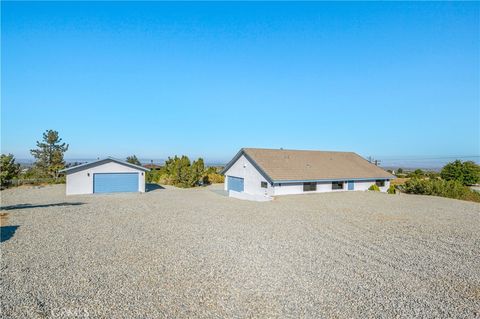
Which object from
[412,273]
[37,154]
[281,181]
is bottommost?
[412,273]

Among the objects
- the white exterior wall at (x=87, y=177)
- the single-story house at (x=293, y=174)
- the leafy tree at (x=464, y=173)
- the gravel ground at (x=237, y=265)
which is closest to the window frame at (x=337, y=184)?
the single-story house at (x=293, y=174)

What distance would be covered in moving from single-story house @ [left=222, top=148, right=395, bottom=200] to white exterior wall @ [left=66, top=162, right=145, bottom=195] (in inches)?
349

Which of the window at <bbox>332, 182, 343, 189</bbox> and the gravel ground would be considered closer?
the gravel ground

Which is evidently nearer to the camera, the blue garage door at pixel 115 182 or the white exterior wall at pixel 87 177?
the white exterior wall at pixel 87 177

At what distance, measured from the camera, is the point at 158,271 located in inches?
296

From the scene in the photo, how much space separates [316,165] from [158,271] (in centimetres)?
2169

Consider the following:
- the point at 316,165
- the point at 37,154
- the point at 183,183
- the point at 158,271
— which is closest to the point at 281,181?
the point at 316,165

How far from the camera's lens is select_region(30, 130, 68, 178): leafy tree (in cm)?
3244

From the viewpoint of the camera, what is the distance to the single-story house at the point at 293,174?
22938 mm

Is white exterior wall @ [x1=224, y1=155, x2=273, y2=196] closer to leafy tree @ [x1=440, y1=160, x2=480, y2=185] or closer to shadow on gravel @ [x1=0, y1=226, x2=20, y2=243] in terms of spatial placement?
shadow on gravel @ [x1=0, y1=226, x2=20, y2=243]

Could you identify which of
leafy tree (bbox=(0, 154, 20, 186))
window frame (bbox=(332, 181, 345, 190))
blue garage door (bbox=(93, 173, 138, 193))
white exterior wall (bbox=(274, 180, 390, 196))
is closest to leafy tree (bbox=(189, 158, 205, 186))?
blue garage door (bbox=(93, 173, 138, 193))

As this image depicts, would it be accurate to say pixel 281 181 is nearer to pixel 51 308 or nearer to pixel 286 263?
pixel 286 263

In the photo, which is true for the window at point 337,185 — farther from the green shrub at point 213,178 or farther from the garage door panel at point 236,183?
the green shrub at point 213,178

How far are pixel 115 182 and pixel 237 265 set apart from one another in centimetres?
1901
